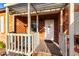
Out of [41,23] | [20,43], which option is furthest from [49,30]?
[20,43]

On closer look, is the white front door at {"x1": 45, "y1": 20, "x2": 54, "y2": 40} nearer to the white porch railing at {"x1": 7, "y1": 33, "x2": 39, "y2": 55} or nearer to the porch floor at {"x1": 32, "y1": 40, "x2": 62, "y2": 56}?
the porch floor at {"x1": 32, "y1": 40, "x2": 62, "y2": 56}

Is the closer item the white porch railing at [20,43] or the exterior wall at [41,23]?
the white porch railing at [20,43]

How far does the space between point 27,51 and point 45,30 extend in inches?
237

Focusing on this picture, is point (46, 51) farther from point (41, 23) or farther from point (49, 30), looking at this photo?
point (41, 23)

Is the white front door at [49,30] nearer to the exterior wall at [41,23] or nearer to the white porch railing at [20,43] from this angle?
the exterior wall at [41,23]

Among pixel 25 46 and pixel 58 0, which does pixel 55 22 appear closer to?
pixel 25 46

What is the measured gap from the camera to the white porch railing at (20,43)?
622 centimetres

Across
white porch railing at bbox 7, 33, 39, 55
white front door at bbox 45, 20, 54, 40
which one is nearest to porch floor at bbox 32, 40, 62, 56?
white porch railing at bbox 7, 33, 39, 55

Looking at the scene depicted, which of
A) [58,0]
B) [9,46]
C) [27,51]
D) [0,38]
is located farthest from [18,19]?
[58,0]

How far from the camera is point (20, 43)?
6.77m

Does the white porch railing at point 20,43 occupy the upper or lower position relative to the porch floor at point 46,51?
upper

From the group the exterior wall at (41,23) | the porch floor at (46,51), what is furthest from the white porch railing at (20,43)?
the exterior wall at (41,23)


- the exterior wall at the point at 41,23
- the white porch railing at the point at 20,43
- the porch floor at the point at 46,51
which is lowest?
the porch floor at the point at 46,51

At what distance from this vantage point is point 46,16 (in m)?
11.9
